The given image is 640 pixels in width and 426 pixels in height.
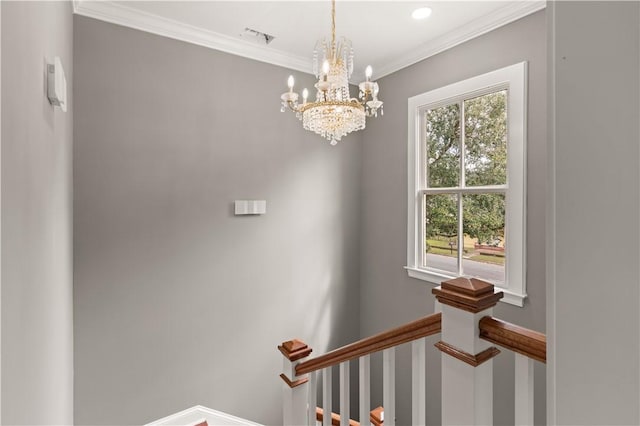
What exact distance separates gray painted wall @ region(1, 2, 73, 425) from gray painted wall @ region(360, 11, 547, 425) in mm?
2396

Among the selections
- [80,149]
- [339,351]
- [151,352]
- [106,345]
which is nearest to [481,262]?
[339,351]

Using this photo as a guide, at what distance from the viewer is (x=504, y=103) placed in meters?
2.33

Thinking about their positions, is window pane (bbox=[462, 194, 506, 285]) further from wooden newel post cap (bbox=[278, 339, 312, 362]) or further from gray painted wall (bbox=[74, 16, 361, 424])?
wooden newel post cap (bbox=[278, 339, 312, 362])

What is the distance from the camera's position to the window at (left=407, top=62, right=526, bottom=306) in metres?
2.21

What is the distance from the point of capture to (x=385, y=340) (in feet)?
3.68

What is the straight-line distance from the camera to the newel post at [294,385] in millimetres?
1600

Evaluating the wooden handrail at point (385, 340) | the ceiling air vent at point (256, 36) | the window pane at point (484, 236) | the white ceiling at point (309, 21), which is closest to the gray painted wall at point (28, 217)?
the wooden handrail at point (385, 340)

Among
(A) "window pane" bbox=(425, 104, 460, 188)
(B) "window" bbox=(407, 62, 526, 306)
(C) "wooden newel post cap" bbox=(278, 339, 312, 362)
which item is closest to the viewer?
(C) "wooden newel post cap" bbox=(278, 339, 312, 362)

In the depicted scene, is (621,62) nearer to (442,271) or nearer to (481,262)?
(481,262)

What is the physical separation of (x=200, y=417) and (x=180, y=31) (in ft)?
9.52

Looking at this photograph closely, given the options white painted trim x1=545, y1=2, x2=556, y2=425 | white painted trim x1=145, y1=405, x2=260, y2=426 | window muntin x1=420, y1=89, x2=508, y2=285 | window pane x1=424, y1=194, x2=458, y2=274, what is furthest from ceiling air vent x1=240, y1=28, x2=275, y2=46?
white painted trim x1=145, y1=405, x2=260, y2=426

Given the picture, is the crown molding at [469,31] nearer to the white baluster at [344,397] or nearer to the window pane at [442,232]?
the window pane at [442,232]

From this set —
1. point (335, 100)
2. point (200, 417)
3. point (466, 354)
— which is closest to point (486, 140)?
point (335, 100)

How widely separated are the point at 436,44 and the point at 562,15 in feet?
8.67
